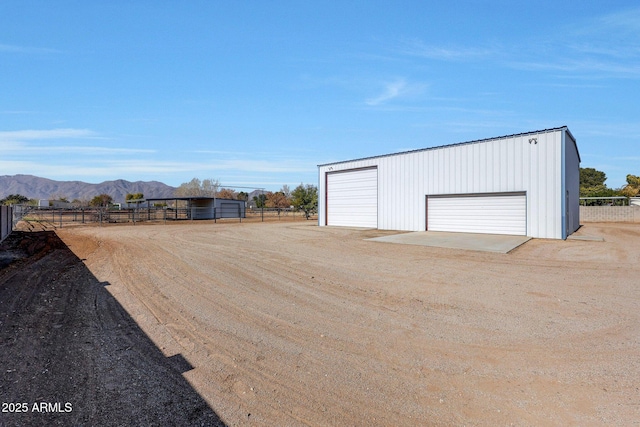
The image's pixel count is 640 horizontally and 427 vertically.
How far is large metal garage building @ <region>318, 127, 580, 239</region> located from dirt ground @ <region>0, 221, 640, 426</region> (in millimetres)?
8922

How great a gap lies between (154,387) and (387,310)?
389 cm

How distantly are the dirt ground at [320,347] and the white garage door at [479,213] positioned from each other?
941 cm

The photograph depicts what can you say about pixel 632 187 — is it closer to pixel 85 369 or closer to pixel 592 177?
pixel 592 177

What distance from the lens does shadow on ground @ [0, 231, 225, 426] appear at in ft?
10.4

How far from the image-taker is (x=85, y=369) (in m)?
4.00

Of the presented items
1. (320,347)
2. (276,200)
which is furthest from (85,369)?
(276,200)

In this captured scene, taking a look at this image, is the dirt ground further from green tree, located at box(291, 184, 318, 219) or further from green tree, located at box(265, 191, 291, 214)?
green tree, located at box(265, 191, 291, 214)

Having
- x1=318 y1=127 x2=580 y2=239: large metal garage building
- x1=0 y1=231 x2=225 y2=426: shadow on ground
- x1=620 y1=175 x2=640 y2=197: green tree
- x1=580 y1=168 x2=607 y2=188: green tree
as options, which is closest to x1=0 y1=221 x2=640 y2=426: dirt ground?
x1=0 y1=231 x2=225 y2=426: shadow on ground

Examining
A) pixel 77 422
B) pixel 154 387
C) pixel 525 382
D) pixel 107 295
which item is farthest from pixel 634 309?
pixel 107 295

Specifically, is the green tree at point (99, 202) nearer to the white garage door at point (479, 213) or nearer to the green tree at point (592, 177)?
the white garage door at point (479, 213)

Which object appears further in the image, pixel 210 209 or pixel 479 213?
pixel 210 209

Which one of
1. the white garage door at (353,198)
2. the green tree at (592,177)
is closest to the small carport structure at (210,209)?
the white garage door at (353,198)

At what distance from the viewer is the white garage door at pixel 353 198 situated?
25.9m

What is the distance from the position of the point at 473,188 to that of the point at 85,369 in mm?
19840
